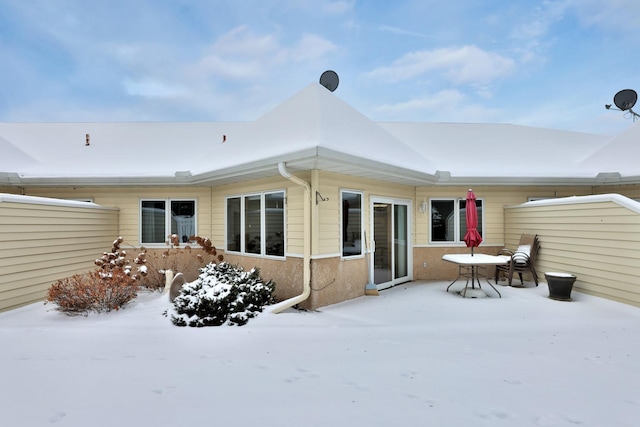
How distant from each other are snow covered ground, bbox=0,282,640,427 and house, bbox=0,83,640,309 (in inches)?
69.6

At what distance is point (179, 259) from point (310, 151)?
5.24 m

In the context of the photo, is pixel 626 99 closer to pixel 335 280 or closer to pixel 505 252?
pixel 505 252

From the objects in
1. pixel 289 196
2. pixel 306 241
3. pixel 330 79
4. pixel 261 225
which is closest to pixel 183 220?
pixel 261 225

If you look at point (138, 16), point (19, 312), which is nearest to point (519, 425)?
point (19, 312)

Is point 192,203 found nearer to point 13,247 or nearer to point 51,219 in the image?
point 51,219

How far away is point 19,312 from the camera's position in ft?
17.1

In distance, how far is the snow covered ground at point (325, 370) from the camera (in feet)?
7.57

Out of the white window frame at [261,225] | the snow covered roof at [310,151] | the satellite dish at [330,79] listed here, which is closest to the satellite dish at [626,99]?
the snow covered roof at [310,151]

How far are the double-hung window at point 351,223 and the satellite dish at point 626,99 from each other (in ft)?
40.6

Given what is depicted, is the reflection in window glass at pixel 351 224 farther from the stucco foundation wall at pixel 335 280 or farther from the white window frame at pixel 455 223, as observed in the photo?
the white window frame at pixel 455 223

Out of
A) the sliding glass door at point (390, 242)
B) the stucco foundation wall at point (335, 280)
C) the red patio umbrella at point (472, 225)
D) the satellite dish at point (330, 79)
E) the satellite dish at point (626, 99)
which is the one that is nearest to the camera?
the stucco foundation wall at point (335, 280)

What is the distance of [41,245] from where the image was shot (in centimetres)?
611

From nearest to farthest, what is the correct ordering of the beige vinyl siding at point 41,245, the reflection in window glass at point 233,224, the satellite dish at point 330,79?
1. the beige vinyl siding at point 41,245
2. the reflection in window glass at point 233,224
3. the satellite dish at point 330,79

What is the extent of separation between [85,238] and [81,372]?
218 inches
